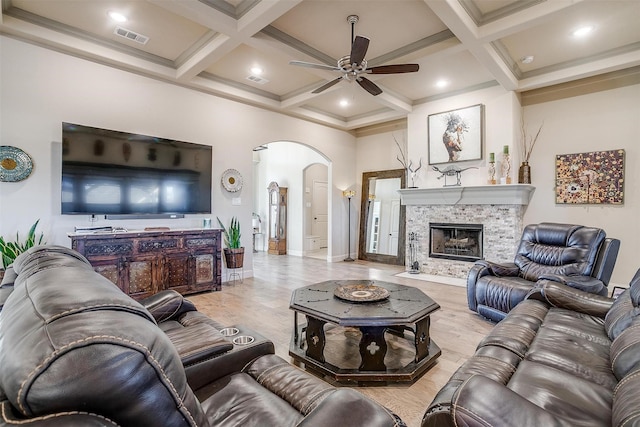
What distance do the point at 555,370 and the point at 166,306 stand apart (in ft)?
7.48

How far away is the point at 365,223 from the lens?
784 centimetres

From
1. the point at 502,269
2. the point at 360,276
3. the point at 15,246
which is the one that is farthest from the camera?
the point at 360,276

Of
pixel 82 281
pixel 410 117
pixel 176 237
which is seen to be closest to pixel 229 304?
pixel 176 237

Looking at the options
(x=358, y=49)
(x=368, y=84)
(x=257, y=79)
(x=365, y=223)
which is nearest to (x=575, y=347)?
(x=358, y=49)

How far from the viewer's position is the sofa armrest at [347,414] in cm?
89

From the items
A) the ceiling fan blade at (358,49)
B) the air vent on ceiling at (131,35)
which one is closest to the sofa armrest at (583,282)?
the ceiling fan blade at (358,49)

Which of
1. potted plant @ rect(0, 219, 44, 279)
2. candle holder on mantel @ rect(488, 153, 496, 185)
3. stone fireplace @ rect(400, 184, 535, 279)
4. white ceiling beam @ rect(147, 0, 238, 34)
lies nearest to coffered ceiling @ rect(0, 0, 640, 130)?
white ceiling beam @ rect(147, 0, 238, 34)

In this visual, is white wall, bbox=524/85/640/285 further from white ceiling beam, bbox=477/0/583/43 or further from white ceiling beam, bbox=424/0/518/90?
white ceiling beam, bbox=477/0/583/43

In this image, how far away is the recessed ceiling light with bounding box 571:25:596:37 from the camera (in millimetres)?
3715

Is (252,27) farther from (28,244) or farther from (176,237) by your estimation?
(28,244)

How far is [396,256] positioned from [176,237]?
15.4 ft

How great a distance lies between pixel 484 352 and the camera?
1.76 meters

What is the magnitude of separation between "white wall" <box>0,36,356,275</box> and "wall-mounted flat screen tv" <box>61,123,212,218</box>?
18cm

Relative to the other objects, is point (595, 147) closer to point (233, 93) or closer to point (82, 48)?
point (233, 93)
